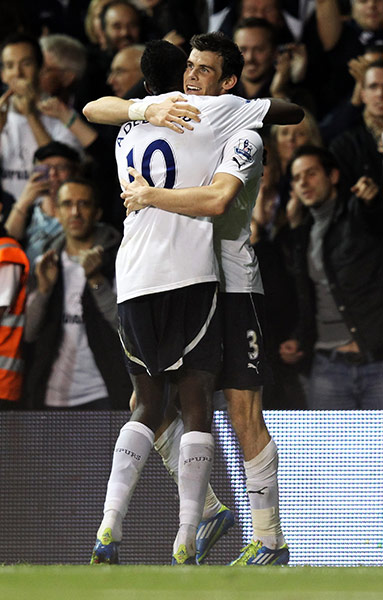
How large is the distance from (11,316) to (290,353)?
4.80ft

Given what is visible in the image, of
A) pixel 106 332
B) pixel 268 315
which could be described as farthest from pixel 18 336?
pixel 268 315

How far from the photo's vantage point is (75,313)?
536 cm

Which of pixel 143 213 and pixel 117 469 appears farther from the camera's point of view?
→ pixel 143 213

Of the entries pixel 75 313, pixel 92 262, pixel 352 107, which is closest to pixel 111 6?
pixel 352 107

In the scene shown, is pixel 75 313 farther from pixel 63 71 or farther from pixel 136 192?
pixel 136 192

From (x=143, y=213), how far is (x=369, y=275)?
→ 229 centimetres

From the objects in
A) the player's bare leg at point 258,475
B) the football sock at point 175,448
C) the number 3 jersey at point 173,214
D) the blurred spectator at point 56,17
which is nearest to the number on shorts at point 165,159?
the number 3 jersey at point 173,214

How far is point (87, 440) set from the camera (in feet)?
12.9

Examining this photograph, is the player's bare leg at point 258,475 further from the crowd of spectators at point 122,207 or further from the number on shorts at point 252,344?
the crowd of spectators at point 122,207

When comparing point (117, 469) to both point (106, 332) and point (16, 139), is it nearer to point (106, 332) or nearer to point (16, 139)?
point (106, 332)

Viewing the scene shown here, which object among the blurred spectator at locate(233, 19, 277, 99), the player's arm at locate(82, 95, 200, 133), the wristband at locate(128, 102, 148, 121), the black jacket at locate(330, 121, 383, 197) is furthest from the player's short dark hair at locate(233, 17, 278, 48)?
the wristband at locate(128, 102, 148, 121)

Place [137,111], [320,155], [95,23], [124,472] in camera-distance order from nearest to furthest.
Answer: [124,472] < [137,111] < [320,155] < [95,23]

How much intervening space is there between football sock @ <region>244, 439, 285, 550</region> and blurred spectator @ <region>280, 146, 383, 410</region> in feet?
5.42

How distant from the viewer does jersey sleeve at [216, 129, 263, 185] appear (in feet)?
10.5
